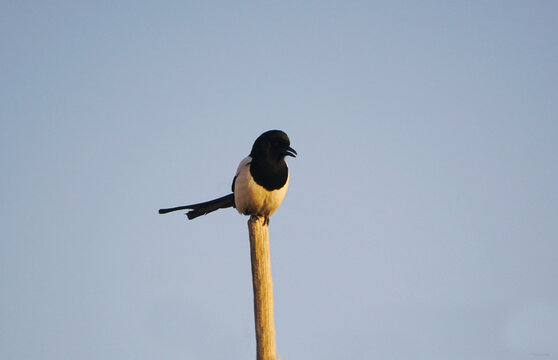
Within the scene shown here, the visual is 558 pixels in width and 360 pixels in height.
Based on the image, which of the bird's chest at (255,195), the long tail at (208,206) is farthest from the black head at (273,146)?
the long tail at (208,206)

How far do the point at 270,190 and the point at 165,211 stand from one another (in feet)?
5.61

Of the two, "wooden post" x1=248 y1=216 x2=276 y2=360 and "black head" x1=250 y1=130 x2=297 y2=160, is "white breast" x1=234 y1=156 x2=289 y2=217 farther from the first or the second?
"wooden post" x1=248 y1=216 x2=276 y2=360

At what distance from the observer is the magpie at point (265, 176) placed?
20.6ft

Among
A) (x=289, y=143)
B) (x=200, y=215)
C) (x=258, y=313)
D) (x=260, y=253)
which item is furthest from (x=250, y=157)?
(x=258, y=313)

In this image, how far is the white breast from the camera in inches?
248

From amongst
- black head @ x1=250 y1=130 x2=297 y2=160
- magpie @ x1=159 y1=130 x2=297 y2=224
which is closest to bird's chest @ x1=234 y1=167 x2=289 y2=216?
magpie @ x1=159 y1=130 x2=297 y2=224

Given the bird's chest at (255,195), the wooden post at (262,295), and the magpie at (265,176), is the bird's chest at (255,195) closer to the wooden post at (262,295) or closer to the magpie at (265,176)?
the magpie at (265,176)

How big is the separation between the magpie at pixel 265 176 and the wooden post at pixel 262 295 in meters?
1.14

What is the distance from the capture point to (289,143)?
638 centimetres

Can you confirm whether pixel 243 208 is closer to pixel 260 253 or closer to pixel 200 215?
pixel 200 215

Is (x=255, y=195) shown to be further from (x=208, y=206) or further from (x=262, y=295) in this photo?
(x=262, y=295)

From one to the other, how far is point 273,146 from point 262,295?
6.31ft

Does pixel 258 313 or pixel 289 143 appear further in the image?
pixel 289 143

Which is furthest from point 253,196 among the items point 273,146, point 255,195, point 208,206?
point 208,206
